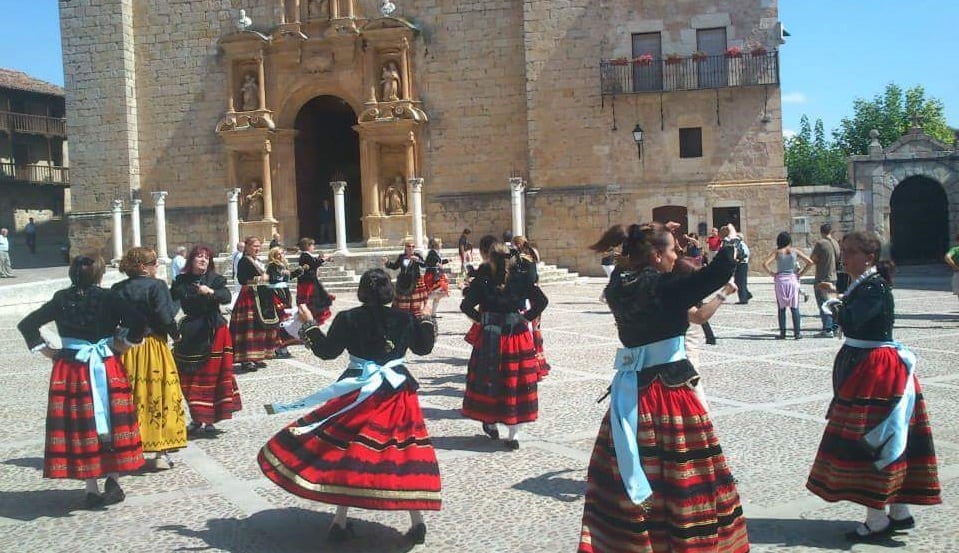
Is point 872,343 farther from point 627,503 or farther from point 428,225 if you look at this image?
point 428,225

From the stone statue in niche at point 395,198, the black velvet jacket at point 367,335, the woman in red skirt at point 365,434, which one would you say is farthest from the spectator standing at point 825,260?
the stone statue in niche at point 395,198

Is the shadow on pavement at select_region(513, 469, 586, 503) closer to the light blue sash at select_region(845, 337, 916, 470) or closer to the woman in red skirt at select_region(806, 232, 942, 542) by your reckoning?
the woman in red skirt at select_region(806, 232, 942, 542)

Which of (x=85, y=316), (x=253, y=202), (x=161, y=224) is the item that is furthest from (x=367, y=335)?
(x=253, y=202)

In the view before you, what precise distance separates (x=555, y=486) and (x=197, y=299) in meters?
3.45

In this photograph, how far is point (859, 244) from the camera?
15.9ft

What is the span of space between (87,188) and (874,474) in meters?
27.0

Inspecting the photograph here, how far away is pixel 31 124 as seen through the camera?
40844 millimetres

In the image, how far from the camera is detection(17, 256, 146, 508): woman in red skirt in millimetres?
5297

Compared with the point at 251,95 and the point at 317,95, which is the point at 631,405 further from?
the point at 251,95

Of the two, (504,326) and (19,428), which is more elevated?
(504,326)

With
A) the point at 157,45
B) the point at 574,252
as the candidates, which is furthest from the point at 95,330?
the point at 157,45

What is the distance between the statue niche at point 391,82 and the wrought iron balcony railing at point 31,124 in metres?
23.4

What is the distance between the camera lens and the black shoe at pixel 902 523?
4.55 m

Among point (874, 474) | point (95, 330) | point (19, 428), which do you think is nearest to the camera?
point (874, 474)
